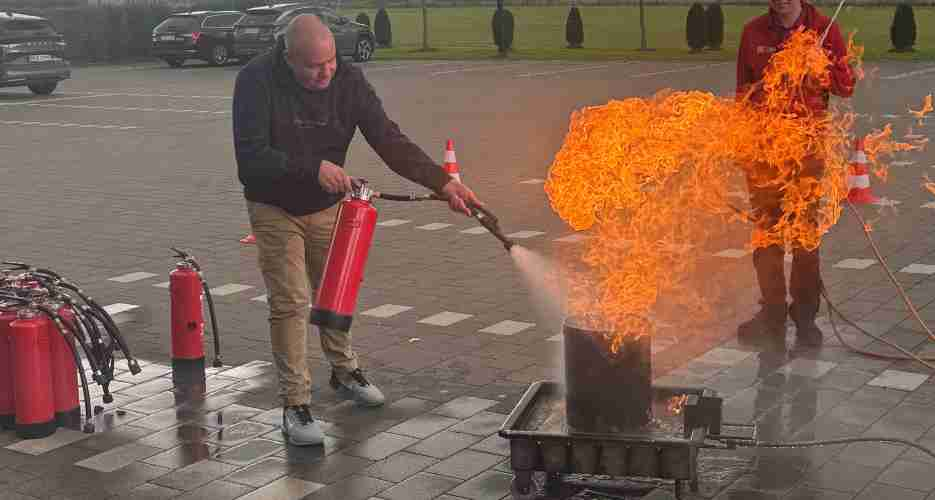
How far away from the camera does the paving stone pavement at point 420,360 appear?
5875 millimetres

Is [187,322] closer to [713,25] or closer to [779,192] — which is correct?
[779,192]

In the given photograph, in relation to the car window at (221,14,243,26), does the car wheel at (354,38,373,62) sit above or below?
below

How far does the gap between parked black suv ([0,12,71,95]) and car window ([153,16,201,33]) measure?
9115 mm

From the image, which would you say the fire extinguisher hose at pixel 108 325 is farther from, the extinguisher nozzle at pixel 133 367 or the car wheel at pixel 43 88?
the car wheel at pixel 43 88

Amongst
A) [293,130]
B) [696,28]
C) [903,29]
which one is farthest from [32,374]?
[696,28]

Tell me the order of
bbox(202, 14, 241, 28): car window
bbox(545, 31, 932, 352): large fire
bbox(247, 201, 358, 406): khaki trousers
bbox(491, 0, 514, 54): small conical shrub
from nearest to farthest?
bbox(545, 31, 932, 352): large fire < bbox(247, 201, 358, 406): khaki trousers < bbox(202, 14, 241, 28): car window < bbox(491, 0, 514, 54): small conical shrub

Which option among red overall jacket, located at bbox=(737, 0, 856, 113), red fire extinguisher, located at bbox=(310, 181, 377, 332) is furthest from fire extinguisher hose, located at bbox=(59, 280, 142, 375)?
red overall jacket, located at bbox=(737, 0, 856, 113)

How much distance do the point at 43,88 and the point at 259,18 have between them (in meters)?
8.17

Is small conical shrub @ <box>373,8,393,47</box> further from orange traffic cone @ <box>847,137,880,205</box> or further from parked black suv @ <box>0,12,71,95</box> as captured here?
orange traffic cone @ <box>847,137,880,205</box>

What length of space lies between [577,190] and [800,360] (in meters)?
2.58

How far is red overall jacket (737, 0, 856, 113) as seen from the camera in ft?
24.5

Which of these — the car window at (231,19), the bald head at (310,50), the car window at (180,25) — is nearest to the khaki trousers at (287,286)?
the bald head at (310,50)

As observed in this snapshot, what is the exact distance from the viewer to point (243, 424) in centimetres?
668

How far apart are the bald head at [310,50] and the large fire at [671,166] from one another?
1.22 meters
